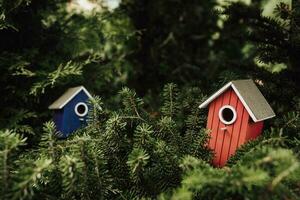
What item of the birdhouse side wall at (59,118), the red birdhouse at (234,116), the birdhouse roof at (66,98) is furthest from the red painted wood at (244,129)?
the birdhouse side wall at (59,118)

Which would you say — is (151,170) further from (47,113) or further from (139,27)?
(139,27)

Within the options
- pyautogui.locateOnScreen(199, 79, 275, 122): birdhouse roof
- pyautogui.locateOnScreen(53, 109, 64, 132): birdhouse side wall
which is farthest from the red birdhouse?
pyautogui.locateOnScreen(53, 109, 64, 132): birdhouse side wall

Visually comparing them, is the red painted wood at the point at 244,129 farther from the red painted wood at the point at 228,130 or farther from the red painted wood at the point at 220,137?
the red painted wood at the point at 220,137

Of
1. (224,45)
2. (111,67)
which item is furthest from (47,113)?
(224,45)

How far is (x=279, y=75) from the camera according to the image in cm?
229

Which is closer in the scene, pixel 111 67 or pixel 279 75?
pixel 279 75

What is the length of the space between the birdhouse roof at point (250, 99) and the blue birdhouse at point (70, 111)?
3.38 ft

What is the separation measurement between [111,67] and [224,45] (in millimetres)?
2429

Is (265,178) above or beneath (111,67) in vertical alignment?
beneath

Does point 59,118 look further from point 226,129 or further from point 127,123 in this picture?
point 226,129

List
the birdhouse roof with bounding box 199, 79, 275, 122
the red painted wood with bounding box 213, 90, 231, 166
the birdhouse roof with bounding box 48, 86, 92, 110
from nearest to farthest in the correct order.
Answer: the birdhouse roof with bounding box 199, 79, 275, 122 → the red painted wood with bounding box 213, 90, 231, 166 → the birdhouse roof with bounding box 48, 86, 92, 110

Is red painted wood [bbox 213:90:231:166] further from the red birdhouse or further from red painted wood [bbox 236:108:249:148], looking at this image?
red painted wood [bbox 236:108:249:148]

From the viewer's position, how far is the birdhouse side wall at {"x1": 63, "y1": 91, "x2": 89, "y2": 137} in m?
2.71

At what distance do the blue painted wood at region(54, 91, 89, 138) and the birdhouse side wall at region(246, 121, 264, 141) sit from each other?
1220mm
